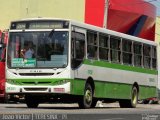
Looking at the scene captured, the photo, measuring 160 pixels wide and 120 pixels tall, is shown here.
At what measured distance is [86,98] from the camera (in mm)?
23547

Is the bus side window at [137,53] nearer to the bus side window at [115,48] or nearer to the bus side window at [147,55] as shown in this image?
the bus side window at [147,55]

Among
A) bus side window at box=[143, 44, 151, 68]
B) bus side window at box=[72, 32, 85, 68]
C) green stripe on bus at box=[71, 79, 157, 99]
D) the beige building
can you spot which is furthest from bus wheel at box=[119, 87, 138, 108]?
the beige building

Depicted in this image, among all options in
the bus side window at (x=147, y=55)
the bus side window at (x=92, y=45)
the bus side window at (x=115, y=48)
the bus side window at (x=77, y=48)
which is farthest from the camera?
the bus side window at (x=147, y=55)

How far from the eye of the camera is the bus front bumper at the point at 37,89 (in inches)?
870

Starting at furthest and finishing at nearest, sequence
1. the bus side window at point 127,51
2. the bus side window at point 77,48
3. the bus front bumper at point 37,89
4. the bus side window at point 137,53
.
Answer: the bus side window at point 137,53
the bus side window at point 127,51
the bus side window at point 77,48
the bus front bumper at point 37,89

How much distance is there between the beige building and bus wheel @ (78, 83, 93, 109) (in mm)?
27749

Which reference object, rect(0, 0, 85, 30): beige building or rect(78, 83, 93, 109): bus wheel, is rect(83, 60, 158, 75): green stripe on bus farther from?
rect(0, 0, 85, 30): beige building

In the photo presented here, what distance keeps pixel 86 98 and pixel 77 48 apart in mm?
2027

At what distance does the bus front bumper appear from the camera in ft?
72.5

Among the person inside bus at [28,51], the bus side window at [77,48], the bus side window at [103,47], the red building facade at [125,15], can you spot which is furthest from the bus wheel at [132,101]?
the red building facade at [125,15]

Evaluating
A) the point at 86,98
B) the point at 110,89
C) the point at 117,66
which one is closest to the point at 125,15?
the point at 117,66

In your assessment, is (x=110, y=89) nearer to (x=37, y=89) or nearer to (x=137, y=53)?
(x=137, y=53)

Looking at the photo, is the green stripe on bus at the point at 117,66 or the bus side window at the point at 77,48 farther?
the green stripe on bus at the point at 117,66

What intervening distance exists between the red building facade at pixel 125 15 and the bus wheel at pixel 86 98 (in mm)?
25176
